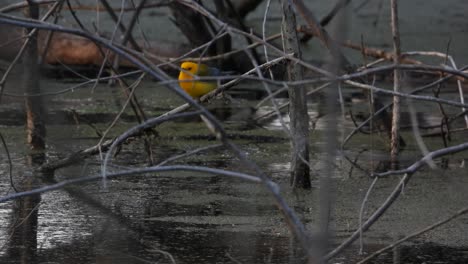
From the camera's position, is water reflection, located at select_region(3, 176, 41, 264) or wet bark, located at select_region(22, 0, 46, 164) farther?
wet bark, located at select_region(22, 0, 46, 164)

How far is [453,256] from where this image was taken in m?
4.14

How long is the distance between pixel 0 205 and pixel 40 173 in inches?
30.9

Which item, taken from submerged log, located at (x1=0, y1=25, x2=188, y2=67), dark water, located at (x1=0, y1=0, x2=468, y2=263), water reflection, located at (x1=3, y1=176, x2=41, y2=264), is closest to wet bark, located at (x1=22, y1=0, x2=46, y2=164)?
dark water, located at (x1=0, y1=0, x2=468, y2=263)

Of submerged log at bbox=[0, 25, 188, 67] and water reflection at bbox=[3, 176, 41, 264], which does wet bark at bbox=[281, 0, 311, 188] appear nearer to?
water reflection at bbox=[3, 176, 41, 264]

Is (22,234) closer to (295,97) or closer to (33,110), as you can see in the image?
(295,97)

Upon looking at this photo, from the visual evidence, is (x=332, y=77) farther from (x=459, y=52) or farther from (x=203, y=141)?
(x=459, y=52)

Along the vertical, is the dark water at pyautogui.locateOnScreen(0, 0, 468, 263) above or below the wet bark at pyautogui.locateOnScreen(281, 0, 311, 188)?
below

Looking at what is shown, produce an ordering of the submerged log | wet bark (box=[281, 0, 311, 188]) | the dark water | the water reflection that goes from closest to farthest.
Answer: the water reflection → the dark water → wet bark (box=[281, 0, 311, 188]) → the submerged log

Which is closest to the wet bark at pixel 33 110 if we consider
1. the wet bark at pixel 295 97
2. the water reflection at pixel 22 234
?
the water reflection at pixel 22 234

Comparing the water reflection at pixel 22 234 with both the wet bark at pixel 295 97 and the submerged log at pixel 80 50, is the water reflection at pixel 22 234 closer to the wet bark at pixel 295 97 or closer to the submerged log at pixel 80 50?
the wet bark at pixel 295 97

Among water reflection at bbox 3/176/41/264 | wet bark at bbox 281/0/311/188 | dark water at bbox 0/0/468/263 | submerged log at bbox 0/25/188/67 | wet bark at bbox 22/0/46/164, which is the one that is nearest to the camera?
water reflection at bbox 3/176/41/264

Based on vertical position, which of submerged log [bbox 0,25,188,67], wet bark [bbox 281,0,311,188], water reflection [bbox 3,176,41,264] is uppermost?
submerged log [bbox 0,25,188,67]

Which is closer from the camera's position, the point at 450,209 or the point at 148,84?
the point at 450,209

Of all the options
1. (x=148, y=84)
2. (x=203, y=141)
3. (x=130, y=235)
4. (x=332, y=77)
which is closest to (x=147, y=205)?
(x=130, y=235)
